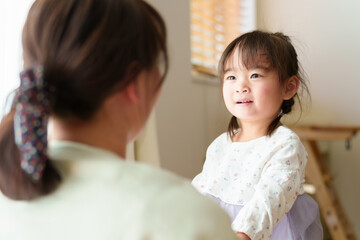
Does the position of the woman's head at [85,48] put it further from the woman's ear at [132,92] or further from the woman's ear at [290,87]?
the woman's ear at [290,87]

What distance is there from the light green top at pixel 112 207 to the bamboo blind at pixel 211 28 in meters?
1.75

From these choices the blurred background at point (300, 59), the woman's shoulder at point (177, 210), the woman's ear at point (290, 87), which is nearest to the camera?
the woman's shoulder at point (177, 210)

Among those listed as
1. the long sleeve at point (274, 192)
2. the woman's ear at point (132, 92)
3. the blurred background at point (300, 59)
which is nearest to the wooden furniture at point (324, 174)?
the blurred background at point (300, 59)

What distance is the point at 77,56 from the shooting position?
1.60 ft

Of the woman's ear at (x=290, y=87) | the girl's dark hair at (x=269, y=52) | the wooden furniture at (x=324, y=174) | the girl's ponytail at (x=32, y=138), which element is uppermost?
the girl's ponytail at (x=32, y=138)

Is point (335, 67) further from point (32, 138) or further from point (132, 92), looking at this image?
point (32, 138)

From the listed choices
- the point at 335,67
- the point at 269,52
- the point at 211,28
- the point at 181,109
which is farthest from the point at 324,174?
the point at 269,52

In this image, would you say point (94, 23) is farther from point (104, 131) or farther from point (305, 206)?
point (305, 206)

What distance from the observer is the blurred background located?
1986 mm

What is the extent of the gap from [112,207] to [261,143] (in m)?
0.70

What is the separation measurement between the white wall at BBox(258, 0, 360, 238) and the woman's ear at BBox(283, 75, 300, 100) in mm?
1248

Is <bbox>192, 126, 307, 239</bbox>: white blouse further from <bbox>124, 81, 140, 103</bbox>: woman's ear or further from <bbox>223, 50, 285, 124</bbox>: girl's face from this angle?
<bbox>124, 81, 140, 103</bbox>: woman's ear

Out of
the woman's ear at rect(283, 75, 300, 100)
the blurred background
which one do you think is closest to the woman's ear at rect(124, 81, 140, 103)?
the woman's ear at rect(283, 75, 300, 100)

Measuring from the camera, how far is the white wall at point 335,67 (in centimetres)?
235
